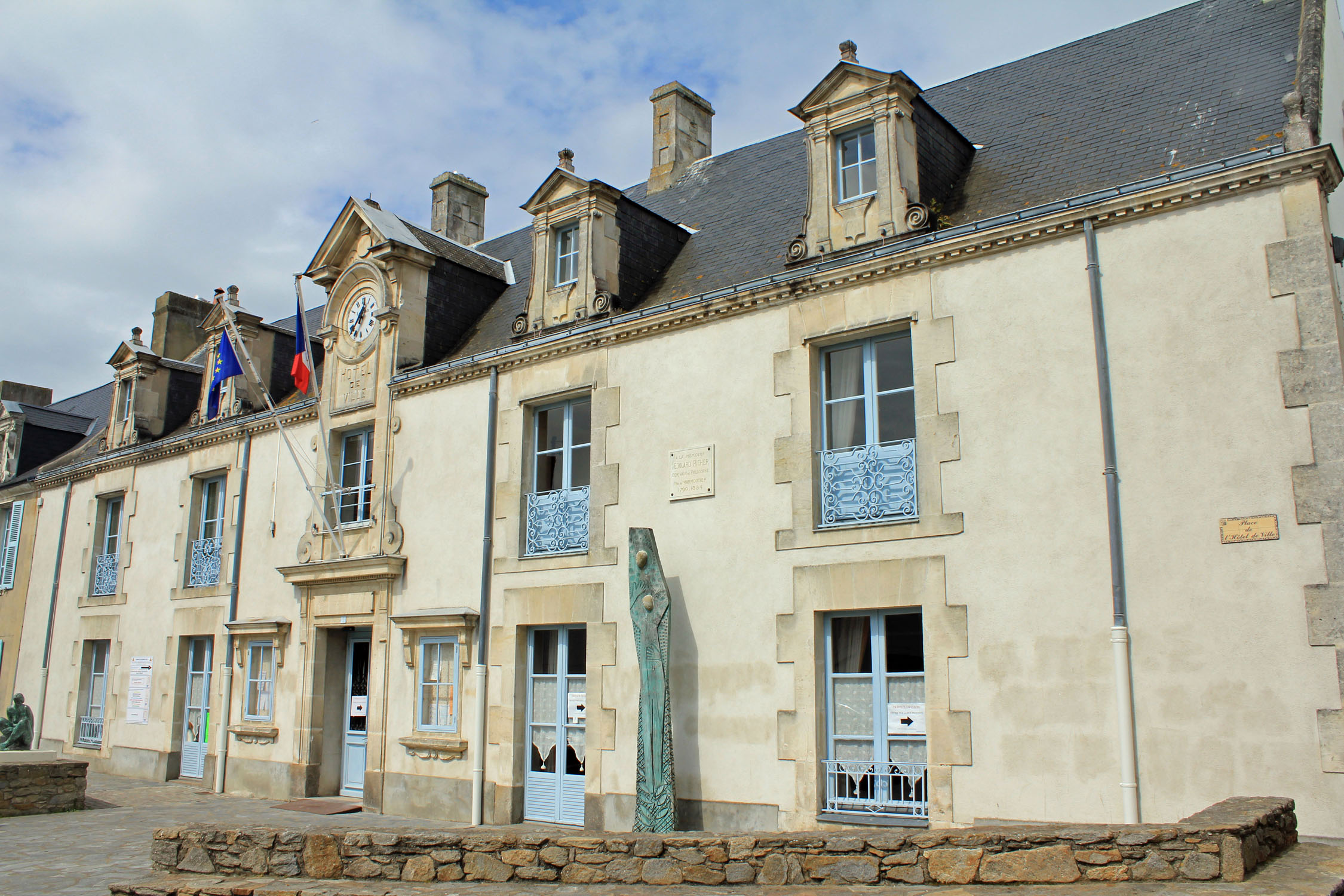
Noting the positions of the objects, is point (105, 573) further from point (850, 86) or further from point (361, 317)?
point (850, 86)

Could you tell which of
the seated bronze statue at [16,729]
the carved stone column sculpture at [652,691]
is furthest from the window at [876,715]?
the seated bronze statue at [16,729]

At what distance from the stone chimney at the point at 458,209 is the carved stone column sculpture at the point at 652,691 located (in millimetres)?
9886

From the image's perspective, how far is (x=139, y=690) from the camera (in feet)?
52.2

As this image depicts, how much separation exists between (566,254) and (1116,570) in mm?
6800

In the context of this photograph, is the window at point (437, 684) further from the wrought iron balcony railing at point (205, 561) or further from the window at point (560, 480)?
the wrought iron balcony railing at point (205, 561)

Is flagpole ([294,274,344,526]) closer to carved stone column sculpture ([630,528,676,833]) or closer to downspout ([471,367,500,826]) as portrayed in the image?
downspout ([471,367,500,826])

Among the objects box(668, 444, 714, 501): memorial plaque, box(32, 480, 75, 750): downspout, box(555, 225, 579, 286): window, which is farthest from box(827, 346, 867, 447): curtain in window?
box(32, 480, 75, 750): downspout

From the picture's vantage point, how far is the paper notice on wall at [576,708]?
413 inches

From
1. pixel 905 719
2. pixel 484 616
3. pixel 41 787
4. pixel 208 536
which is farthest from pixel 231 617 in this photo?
pixel 905 719

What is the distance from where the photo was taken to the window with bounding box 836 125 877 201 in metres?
9.52

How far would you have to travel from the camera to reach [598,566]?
10367 millimetres

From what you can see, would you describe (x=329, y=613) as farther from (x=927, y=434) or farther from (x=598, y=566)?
(x=927, y=434)

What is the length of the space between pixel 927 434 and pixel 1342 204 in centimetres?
373

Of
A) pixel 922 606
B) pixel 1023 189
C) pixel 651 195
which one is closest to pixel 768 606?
pixel 922 606
